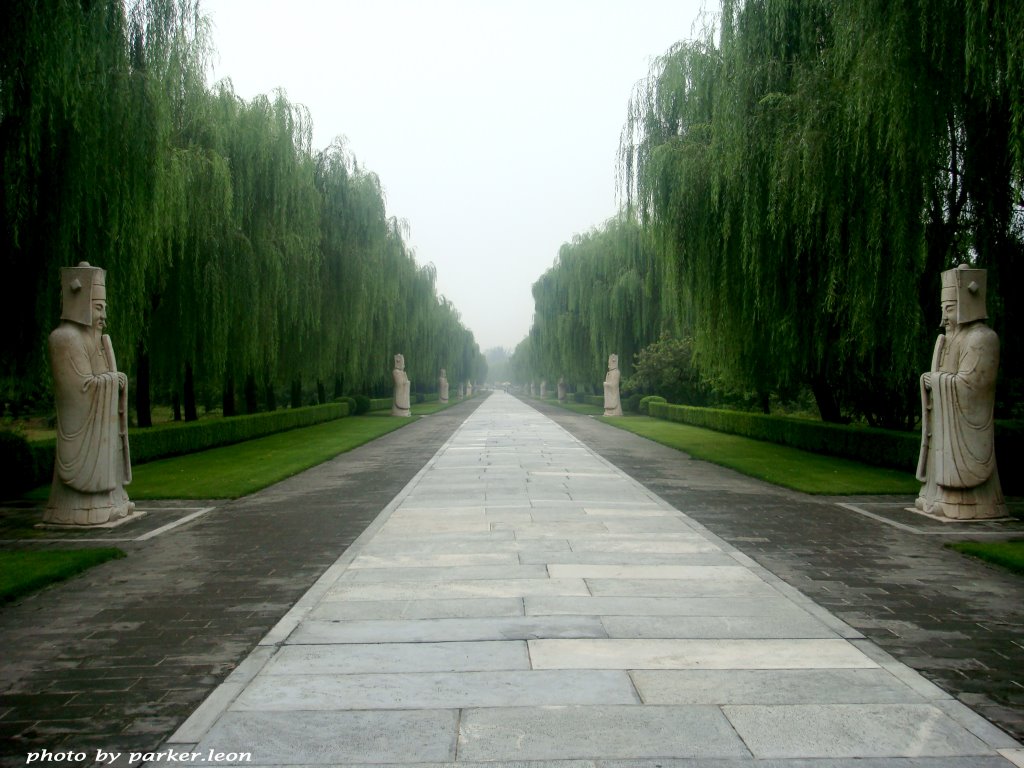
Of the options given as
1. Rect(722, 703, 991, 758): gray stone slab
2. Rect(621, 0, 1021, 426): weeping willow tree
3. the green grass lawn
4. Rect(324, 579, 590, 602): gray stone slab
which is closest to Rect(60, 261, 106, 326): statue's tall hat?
the green grass lawn

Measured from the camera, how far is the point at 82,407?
9.19 metres

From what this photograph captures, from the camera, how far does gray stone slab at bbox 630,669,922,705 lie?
4.02 meters

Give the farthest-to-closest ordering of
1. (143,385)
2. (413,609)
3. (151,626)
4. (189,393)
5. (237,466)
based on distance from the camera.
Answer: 1. (189,393)
2. (143,385)
3. (237,466)
4. (413,609)
5. (151,626)

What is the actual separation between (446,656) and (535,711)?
0.95 meters

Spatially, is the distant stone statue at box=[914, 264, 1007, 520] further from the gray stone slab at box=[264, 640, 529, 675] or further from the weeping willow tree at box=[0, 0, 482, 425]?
the weeping willow tree at box=[0, 0, 482, 425]

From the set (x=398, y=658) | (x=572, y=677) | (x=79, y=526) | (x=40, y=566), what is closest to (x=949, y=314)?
(x=572, y=677)

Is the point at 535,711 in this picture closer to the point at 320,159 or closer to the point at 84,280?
the point at 84,280

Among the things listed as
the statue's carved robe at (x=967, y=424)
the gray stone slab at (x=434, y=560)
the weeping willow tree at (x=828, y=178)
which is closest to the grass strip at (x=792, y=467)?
the weeping willow tree at (x=828, y=178)

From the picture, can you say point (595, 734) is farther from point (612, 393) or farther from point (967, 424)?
point (612, 393)

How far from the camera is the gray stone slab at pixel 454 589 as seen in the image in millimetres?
6078

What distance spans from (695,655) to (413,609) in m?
1.99

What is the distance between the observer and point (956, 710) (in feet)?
12.8

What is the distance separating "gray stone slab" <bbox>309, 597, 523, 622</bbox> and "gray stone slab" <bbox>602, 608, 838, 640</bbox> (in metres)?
0.76

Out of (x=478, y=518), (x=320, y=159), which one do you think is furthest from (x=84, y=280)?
(x=320, y=159)
